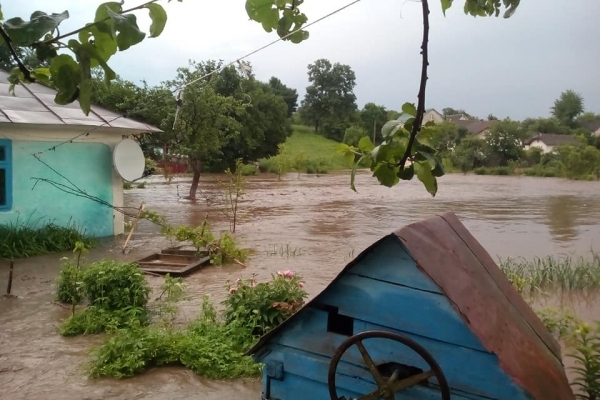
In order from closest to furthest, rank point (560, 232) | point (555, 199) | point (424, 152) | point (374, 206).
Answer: point (424, 152) → point (560, 232) → point (374, 206) → point (555, 199)

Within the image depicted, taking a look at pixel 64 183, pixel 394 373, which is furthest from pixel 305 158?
pixel 394 373

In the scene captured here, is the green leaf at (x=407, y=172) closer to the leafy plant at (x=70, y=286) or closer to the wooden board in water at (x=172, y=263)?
the leafy plant at (x=70, y=286)

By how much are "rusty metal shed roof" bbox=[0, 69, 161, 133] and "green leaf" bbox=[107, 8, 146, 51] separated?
33.5ft

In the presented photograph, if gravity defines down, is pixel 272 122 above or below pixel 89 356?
above

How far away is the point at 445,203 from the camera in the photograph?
23.6 m

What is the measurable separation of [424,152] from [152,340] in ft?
14.6

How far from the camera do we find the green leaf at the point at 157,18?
4.09 feet

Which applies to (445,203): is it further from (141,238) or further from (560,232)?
(141,238)

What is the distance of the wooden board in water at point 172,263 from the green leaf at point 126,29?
8.10m

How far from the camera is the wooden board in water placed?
9.16m

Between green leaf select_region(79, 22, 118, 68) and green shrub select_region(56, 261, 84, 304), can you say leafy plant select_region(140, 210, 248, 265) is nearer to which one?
green shrub select_region(56, 261, 84, 304)

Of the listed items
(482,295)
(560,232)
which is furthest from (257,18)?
(560,232)

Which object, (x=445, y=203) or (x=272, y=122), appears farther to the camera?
(x=272, y=122)

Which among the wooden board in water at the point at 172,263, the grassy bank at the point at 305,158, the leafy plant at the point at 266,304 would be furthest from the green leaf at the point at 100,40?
the grassy bank at the point at 305,158
